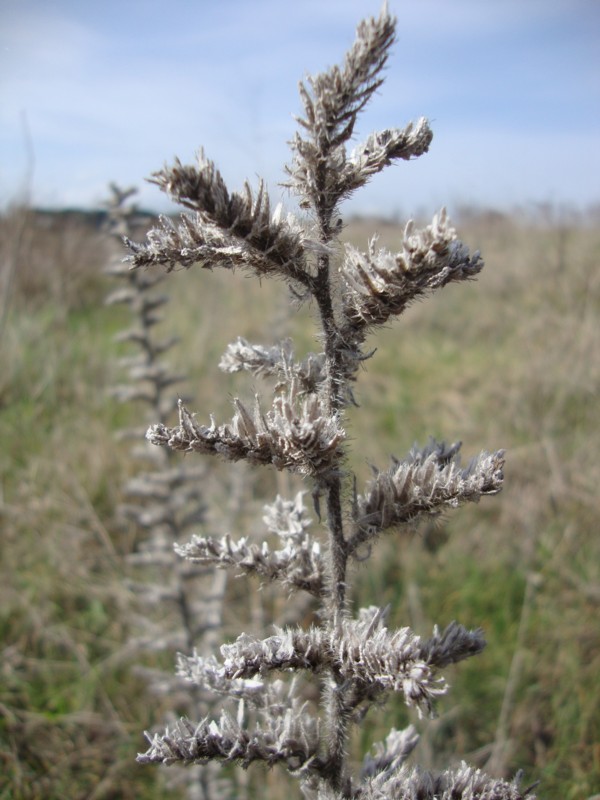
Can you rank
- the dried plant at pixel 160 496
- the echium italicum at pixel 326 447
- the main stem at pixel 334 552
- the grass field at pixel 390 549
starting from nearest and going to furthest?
the echium italicum at pixel 326 447 → the main stem at pixel 334 552 → the grass field at pixel 390 549 → the dried plant at pixel 160 496

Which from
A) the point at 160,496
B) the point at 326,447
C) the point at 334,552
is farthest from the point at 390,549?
the point at 326,447

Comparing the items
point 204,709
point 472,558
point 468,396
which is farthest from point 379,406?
point 204,709

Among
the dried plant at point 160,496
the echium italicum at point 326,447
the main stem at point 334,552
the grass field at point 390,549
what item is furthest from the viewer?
the dried plant at point 160,496

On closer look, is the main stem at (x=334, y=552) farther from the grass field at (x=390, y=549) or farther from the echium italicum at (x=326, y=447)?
the grass field at (x=390, y=549)

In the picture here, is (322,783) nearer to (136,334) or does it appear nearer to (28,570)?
(136,334)

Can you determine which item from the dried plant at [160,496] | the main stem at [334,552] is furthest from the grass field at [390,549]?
the dried plant at [160,496]

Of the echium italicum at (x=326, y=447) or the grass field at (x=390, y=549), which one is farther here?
the grass field at (x=390, y=549)

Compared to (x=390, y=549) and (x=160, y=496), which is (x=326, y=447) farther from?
(x=390, y=549)
